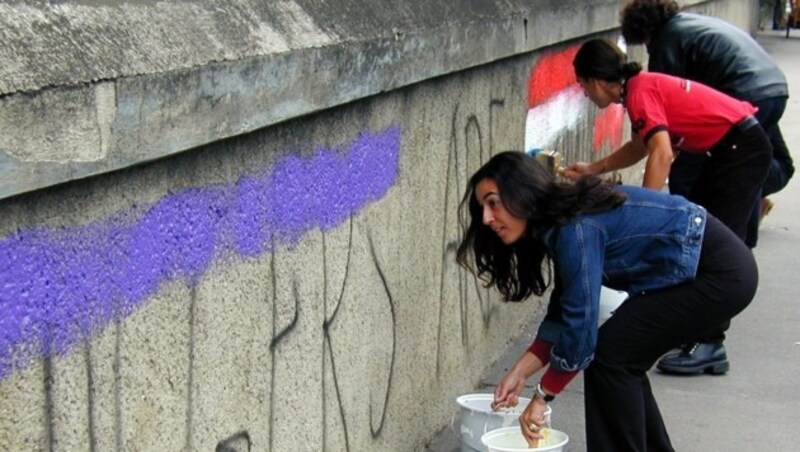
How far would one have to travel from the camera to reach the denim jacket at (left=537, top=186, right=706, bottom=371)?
3682 mm

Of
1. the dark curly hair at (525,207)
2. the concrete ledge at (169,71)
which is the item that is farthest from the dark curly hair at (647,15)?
the dark curly hair at (525,207)

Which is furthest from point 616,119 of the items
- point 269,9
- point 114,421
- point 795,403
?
point 114,421

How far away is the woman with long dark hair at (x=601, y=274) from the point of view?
12.1ft

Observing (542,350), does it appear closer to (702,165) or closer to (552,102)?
(702,165)

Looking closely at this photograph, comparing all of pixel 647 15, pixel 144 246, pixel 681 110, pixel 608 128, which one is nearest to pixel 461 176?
pixel 681 110

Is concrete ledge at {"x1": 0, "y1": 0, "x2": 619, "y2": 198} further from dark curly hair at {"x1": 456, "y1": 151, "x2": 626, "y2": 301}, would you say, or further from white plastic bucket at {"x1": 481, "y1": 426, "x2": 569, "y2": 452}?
white plastic bucket at {"x1": 481, "y1": 426, "x2": 569, "y2": 452}

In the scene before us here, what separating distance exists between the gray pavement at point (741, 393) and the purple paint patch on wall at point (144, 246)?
62.0 inches

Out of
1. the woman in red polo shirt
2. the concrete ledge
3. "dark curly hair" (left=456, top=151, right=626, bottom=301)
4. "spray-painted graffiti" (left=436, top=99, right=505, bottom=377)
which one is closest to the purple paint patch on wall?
the concrete ledge

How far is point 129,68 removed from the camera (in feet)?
8.44

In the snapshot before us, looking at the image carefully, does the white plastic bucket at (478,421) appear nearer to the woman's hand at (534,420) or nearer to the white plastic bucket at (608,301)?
the woman's hand at (534,420)

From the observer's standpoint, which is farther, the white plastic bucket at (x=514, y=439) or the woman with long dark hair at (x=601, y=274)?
the white plastic bucket at (x=514, y=439)

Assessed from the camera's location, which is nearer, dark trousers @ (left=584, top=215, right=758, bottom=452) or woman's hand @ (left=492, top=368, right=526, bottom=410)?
woman's hand @ (left=492, top=368, right=526, bottom=410)

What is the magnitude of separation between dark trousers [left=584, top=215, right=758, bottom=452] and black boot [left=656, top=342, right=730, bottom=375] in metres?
1.73

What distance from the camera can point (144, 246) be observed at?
9.04 ft
